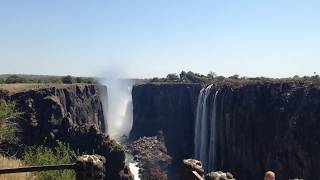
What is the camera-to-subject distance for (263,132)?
7412 cm

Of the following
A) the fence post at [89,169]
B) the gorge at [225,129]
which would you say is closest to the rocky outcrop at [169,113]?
the gorge at [225,129]

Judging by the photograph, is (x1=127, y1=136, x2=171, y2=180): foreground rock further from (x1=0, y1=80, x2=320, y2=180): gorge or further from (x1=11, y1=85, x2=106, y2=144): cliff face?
(x1=11, y1=85, x2=106, y2=144): cliff face

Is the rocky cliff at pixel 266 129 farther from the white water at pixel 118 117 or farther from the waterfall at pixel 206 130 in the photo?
the white water at pixel 118 117

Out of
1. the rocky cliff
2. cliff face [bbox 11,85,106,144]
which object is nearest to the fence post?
the rocky cliff

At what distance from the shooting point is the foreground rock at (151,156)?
89.8 meters

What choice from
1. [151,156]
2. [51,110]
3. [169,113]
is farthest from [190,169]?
[169,113]

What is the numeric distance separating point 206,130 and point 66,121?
1030 inches

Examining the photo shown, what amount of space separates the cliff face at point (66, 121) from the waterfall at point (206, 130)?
19663 millimetres

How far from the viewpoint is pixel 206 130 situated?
92.3m

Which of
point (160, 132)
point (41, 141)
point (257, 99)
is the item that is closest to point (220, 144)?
point (257, 99)

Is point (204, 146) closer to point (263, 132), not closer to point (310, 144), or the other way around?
point (263, 132)

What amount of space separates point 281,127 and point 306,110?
6.13 m

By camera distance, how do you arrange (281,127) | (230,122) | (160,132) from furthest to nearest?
(160,132) < (230,122) < (281,127)

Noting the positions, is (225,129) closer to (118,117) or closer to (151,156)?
(151,156)
